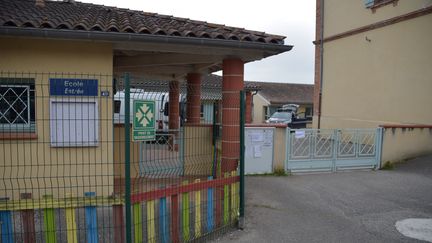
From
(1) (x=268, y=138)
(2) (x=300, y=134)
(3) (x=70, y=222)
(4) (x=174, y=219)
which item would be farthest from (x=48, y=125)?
(2) (x=300, y=134)

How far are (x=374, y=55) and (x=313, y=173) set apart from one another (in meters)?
6.86

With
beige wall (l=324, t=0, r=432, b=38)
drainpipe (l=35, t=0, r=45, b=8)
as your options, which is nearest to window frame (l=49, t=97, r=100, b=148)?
drainpipe (l=35, t=0, r=45, b=8)

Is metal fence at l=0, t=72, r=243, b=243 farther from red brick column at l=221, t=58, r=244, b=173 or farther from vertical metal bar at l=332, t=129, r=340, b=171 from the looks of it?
vertical metal bar at l=332, t=129, r=340, b=171

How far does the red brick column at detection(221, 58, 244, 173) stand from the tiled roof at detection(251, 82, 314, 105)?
28161 mm

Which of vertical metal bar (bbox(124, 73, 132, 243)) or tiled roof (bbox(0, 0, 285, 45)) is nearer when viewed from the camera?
vertical metal bar (bbox(124, 73, 132, 243))

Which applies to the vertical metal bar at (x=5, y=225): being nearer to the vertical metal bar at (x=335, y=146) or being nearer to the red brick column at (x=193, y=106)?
the red brick column at (x=193, y=106)

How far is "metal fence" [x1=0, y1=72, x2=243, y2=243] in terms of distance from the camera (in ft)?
11.6

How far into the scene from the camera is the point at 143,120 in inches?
140

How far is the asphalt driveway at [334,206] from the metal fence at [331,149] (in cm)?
34

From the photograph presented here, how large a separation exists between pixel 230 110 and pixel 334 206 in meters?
2.55

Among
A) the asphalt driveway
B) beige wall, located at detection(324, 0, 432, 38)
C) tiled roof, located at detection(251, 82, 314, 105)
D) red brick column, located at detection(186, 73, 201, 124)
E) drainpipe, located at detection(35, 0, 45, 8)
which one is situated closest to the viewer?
the asphalt driveway

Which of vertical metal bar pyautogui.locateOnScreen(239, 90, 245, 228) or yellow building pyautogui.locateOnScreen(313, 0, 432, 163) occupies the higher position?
yellow building pyautogui.locateOnScreen(313, 0, 432, 163)

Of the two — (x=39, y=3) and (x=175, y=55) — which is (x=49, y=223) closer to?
(x=175, y=55)

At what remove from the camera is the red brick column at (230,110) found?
6082 millimetres
